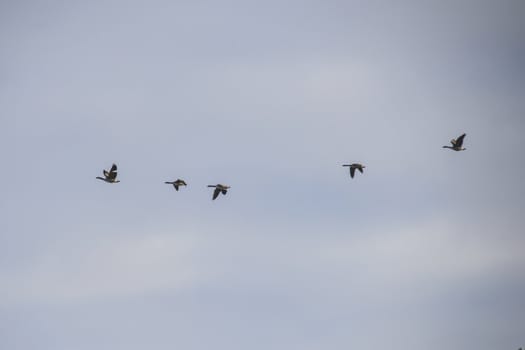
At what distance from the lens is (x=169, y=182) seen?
302ft

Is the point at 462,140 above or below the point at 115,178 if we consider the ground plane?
above

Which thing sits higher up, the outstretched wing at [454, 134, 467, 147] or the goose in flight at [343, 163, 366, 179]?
the outstretched wing at [454, 134, 467, 147]

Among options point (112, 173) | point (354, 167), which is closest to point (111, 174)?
point (112, 173)

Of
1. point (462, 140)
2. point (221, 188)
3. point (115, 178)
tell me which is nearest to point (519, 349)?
point (462, 140)

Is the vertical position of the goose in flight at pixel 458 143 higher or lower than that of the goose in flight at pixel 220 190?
higher

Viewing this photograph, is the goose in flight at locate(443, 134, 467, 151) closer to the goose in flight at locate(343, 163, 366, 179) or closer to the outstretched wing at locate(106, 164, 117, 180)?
the goose in flight at locate(343, 163, 366, 179)

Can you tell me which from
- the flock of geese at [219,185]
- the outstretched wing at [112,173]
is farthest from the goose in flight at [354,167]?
the outstretched wing at [112,173]

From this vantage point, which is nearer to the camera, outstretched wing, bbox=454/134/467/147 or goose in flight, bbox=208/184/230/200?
goose in flight, bbox=208/184/230/200

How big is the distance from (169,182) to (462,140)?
3958cm

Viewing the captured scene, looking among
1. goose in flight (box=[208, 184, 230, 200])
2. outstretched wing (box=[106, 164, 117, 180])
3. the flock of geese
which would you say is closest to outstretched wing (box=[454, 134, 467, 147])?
the flock of geese

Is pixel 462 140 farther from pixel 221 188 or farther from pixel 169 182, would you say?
pixel 169 182

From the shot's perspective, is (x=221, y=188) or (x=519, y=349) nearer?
(x=221, y=188)

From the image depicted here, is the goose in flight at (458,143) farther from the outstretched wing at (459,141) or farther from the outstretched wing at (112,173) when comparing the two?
the outstretched wing at (112,173)

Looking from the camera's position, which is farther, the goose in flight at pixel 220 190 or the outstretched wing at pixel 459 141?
the outstretched wing at pixel 459 141
